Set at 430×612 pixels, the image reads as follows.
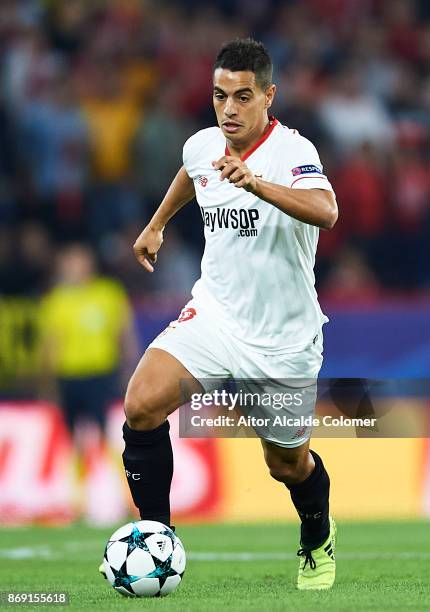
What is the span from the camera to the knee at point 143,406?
5.69 m

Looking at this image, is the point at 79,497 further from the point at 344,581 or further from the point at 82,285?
the point at 344,581

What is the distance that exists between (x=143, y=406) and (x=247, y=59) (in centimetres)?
156

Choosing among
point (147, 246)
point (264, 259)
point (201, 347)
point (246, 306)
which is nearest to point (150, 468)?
point (201, 347)

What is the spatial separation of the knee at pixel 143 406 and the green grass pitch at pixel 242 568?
2.41 ft

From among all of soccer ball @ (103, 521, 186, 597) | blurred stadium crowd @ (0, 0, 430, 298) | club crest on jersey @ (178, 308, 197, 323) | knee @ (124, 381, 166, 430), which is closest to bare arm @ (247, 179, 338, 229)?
club crest on jersey @ (178, 308, 197, 323)

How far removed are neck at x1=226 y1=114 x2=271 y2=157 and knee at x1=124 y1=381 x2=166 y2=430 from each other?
1178mm

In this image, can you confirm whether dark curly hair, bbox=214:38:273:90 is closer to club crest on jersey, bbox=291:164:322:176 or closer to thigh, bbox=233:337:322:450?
club crest on jersey, bbox=291:164:322:176

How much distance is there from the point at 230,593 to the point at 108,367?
5692 millimetres

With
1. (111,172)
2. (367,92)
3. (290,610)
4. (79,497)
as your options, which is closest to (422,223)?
(367,92)

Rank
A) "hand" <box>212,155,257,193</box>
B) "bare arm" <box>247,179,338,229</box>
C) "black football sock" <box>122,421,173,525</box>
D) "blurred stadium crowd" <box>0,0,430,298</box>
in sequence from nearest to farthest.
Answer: "hand" <box>212,155,257,193</box>, "bare arm" <box>247,179,338,229</box>, "black football sock" <box>122,421,173,525</box>, "blurred stadium crowd" <box>0,0,430,298</box>

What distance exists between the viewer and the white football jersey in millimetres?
5977

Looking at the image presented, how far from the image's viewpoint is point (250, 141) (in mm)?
6117

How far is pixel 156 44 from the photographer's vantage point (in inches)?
590

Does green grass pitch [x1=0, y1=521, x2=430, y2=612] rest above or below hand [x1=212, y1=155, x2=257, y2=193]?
below
